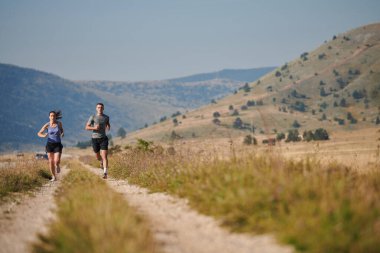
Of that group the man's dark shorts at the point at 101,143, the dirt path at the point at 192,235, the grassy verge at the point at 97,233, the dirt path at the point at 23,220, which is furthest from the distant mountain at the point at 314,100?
the grassy verge at the point at 97,233

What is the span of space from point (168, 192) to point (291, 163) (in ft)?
9.09

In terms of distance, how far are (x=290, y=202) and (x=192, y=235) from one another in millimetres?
1405

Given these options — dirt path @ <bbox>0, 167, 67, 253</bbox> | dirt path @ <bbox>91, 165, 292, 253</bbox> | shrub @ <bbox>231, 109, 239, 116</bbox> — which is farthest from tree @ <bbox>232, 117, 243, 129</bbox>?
dirt path @ <bbox>91, 165, 292, 253</bbox>

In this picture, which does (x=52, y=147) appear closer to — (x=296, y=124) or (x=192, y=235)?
(x=192, y=235)

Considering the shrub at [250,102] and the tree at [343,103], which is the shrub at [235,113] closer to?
the shrub at [250,102]

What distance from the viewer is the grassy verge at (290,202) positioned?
597 centimetres

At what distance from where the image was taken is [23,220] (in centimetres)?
913

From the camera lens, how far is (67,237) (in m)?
6.26

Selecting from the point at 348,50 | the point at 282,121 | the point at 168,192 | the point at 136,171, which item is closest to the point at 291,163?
the point at 168,192

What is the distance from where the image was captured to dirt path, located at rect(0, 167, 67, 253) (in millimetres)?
7134

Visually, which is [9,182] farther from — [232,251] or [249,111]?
[249,111]

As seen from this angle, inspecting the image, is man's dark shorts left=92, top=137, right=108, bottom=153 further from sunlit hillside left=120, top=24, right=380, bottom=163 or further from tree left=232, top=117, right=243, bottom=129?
tree left=232, top=117, right=243, bottom=129

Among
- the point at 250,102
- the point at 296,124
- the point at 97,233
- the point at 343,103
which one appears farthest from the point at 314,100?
the point at 97,233

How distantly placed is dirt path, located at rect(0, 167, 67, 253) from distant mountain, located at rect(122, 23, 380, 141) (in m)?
102
